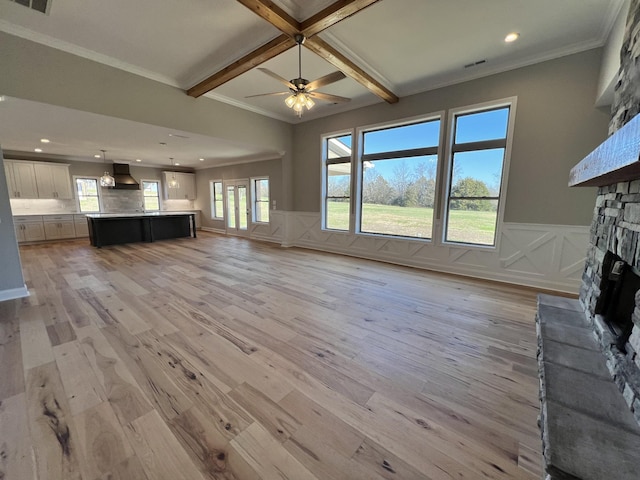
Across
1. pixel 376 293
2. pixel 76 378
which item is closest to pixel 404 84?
pixel 376 293

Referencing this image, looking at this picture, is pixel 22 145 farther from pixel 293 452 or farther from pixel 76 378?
pixel 293 452

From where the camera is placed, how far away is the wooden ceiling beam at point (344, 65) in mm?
3107

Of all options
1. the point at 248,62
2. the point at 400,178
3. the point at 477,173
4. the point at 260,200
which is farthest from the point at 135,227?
the point at 477,173

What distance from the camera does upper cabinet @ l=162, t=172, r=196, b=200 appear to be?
9.91 m

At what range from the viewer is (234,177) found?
8945 millimetres

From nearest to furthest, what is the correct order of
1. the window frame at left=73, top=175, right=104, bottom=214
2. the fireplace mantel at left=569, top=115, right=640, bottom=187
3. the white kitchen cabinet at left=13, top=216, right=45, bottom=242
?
1. the fireplace mantel at left=569, top=115, right=640, bottom=187
2. the white kitchen cabinet at left=13, top=216, right=45, bottom=242
3. the window frame at left=73, top=175, right=104, bottom=214

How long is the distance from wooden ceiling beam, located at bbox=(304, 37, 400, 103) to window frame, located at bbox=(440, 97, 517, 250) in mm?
1264

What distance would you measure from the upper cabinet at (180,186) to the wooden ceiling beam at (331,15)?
9.12m

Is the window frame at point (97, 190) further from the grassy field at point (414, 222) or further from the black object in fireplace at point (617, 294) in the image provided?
the black object in fireplace at point (617, 294)

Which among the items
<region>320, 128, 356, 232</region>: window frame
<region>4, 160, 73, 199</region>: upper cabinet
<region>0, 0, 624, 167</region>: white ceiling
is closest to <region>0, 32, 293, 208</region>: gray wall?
<region>0, 0, 624, 167</region>: white ceiling

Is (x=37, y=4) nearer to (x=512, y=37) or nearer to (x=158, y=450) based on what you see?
(x=158, y=450)

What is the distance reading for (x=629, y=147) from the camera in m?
1.00

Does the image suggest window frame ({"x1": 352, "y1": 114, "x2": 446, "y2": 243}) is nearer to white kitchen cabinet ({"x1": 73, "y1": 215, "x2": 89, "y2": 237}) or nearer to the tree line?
the tree line

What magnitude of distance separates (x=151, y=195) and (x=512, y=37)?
11.4m
